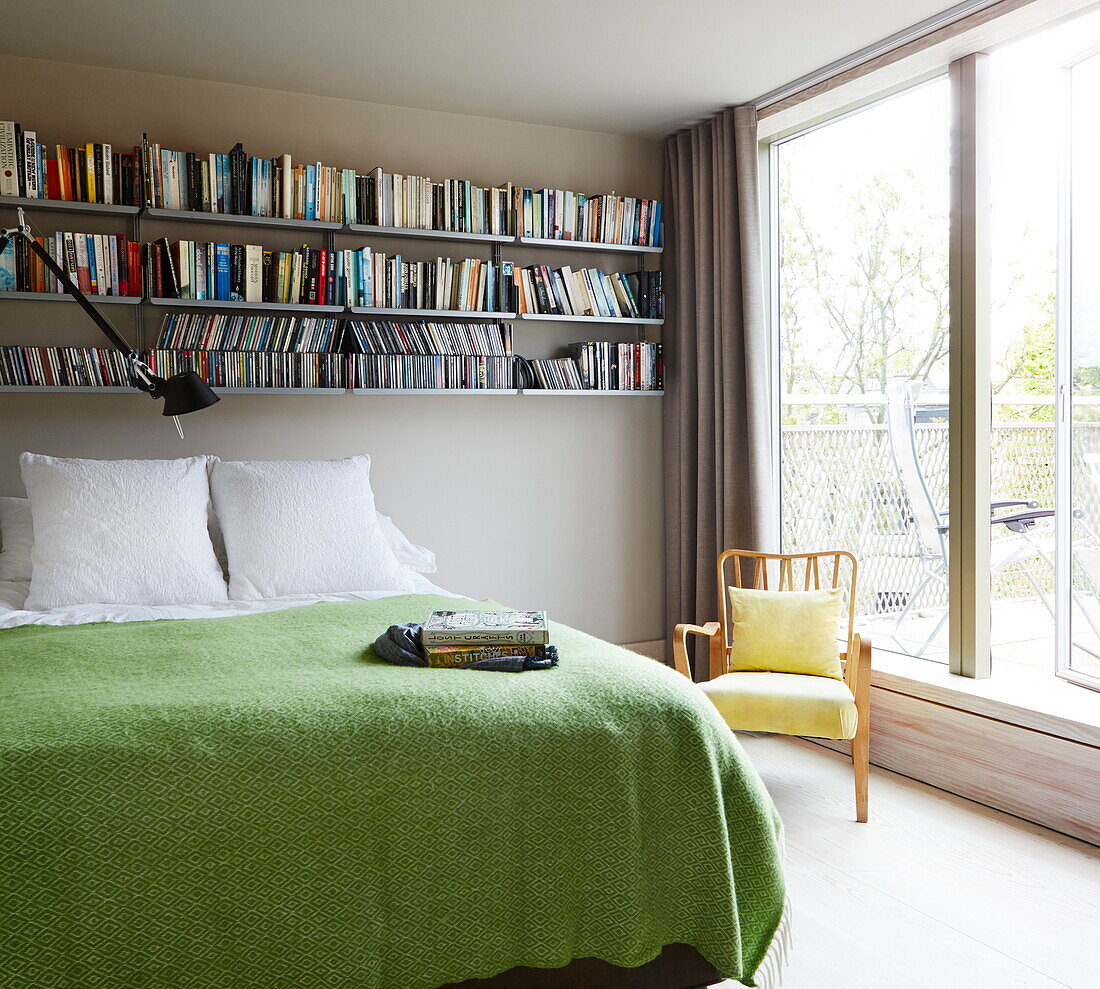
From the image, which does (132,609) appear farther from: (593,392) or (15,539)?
(593,392)

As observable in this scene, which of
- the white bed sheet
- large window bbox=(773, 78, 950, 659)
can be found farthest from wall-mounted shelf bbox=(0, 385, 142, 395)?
large window bbox=(773, 78, 950, 659)

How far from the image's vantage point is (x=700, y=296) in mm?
4133

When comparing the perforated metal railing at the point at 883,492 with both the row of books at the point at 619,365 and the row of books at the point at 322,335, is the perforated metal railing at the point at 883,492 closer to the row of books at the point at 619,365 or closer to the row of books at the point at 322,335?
the row of books at the point at 619,365

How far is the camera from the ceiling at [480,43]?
3047mm

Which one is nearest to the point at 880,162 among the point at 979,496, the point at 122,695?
the point at 979,496

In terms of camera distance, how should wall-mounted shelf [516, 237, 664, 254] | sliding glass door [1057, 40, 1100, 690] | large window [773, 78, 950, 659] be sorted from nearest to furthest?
sliding glass door [1057, 40, 1100, 690] → large window [773, 78, 950, 659] → wall-mounted shelf [516, 237, 664, 254]

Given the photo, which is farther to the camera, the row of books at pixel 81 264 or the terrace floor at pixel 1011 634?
the terrace floor at pixel 1011 634

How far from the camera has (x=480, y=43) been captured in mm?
3330

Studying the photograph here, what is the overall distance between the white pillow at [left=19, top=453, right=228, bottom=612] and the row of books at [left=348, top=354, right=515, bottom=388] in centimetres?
91

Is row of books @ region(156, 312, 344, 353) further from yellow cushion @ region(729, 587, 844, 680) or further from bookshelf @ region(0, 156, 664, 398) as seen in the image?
yellow cushion @ region(729, 587, 844, 680)

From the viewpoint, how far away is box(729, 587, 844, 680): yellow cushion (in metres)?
3.19

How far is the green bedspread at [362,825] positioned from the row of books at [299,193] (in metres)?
2.00

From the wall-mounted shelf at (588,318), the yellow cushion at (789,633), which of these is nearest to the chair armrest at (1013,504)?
the yellow cushion at (789,633)

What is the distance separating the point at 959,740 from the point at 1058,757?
35 centimetres
